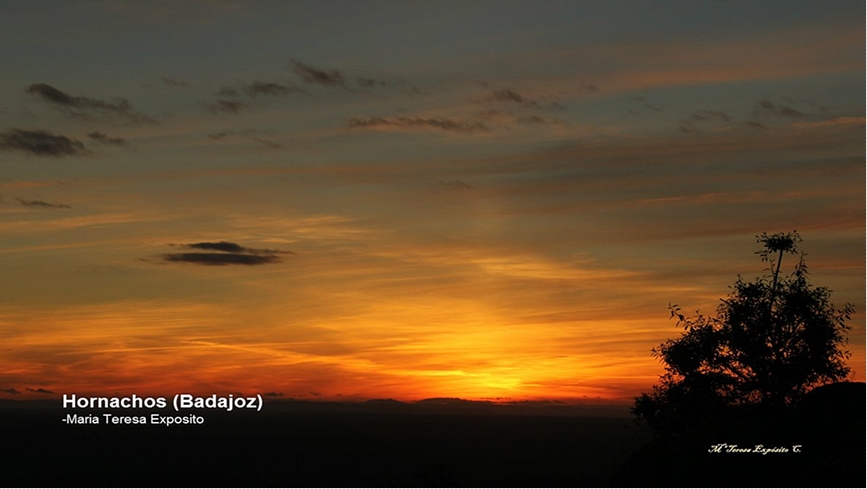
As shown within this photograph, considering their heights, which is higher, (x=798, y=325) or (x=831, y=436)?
(x=798, y=325)

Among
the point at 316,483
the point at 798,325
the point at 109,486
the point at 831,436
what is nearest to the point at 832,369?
the point at 798,325

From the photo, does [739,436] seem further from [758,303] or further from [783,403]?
[758,303]

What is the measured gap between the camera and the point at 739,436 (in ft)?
176

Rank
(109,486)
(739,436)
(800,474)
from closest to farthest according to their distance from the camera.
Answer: (800,474)
(739,436)
(109,486)

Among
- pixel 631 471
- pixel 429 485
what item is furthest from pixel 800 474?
pixel 429 485

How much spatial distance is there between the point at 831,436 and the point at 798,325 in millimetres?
9632

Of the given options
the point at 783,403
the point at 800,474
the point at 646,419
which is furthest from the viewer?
the point at 646,419

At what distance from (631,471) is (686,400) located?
18.8 ft

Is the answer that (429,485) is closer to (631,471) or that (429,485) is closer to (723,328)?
(631,471)

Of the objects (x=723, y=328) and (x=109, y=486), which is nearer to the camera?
(x=723, y=328)

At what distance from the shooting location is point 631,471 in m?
60.9

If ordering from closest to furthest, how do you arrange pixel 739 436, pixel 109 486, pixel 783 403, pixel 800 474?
Result: pixel 800 474, pixel 739 436, pixel 783 403, pixel 109 486

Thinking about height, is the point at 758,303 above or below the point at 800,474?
above

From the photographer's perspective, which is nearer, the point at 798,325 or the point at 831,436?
the point at 831,436
